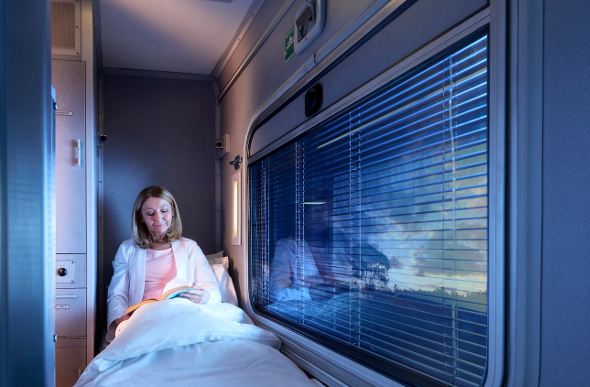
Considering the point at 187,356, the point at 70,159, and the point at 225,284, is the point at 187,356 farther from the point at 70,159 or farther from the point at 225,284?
the point at 70,159

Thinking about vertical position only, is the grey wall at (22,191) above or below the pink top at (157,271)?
above

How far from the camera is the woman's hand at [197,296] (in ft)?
9.80

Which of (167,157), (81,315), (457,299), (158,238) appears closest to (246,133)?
(158,238)

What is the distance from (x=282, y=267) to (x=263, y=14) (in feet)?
5.38

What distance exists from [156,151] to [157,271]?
1.43 meters

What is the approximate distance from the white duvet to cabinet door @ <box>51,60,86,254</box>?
1.10m

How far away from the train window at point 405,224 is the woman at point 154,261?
135 cm

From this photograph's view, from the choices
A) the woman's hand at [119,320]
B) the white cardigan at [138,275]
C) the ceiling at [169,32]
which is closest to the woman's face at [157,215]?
the white cardigan at [138,275]

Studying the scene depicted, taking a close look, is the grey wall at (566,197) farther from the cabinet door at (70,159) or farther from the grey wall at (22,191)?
the cabinet door at (70,159)

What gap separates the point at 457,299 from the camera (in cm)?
119

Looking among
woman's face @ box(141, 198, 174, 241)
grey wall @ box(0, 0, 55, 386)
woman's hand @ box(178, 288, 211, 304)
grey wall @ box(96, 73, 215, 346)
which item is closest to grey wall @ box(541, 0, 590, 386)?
grey wall @ box(0, 0, 55, 386)

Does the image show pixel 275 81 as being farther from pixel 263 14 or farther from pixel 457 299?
pixel 457 299

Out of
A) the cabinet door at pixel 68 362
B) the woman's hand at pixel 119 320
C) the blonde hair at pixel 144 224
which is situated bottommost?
the cabinet door at pixel 68 362

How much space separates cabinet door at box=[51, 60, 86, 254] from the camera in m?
3.19
